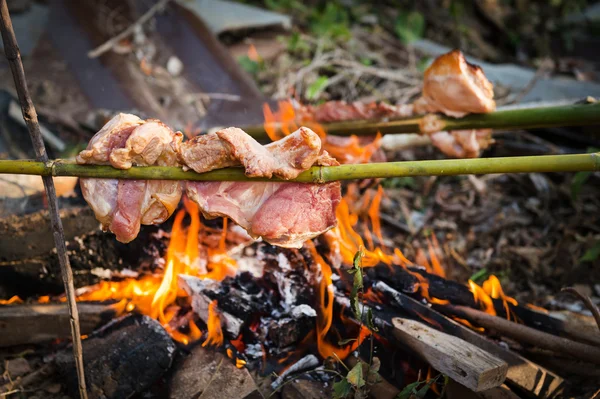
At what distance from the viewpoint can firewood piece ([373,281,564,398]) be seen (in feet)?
8.77

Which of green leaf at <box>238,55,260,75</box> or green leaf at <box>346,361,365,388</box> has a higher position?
green leaf at <box>238,55,260,75</box>

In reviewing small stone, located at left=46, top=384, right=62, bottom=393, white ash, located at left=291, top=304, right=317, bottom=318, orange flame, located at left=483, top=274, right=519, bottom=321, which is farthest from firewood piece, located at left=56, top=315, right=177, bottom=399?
orange flame, located at left=483, top=274, right=519, bottom=321

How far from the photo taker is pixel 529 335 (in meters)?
2.83

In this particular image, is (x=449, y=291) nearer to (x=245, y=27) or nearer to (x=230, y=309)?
(x=230, y=309)

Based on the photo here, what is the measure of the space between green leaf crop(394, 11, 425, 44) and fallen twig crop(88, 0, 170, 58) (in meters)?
3.66

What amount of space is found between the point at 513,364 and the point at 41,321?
2.69 meters

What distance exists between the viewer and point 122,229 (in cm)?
233

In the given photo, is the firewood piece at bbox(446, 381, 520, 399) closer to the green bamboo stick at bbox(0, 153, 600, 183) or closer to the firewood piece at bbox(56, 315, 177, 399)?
the green bamboo stick at bbox(0, 153, 600, 183)

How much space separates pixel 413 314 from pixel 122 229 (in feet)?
5.56

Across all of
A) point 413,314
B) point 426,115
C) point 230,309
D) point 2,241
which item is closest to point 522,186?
point 426,115

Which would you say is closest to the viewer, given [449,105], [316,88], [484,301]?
[484,301]

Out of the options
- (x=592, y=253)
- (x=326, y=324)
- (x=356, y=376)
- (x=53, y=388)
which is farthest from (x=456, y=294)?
(x=53, y=388)

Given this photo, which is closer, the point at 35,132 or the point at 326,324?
the point at 35,132

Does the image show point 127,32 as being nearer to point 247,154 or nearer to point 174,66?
point 174,66
